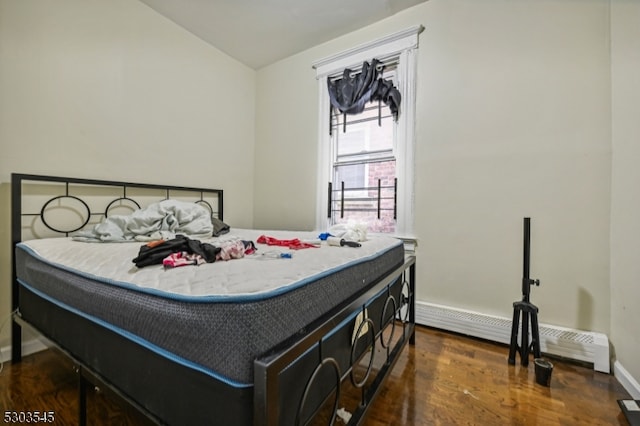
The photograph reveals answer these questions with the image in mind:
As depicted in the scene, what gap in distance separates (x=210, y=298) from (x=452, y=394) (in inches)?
52.9

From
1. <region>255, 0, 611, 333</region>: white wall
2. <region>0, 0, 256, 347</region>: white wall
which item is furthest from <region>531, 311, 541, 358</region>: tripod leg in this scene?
<region>0, 0, 256, 347</region>: white wall

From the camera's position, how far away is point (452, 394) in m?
1.30

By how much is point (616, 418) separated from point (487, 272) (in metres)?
0.90

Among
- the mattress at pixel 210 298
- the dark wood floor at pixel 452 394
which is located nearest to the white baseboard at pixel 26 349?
the dark wood floor at pixel 452 394

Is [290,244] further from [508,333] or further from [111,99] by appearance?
[111,99]

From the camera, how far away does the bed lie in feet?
1.90

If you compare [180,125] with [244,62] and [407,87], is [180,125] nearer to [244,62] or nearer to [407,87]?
[244,62]

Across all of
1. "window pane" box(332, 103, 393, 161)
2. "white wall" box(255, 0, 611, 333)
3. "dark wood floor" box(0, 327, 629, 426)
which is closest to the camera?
"dark wood floor" box(0, 327, 629, 426)

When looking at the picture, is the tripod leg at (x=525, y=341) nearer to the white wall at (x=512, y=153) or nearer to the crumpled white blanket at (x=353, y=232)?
the white wall at (x=512, y=153)

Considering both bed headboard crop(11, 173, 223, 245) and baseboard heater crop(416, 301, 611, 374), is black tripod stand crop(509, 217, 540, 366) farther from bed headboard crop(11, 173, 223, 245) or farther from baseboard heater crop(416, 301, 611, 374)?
bed headboard crop(11, 173, 223, 245)

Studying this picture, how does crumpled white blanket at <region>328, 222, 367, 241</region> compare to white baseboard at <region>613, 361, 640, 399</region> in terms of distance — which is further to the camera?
crumpled white blanket at <region>328, 222, 367, 241</region>

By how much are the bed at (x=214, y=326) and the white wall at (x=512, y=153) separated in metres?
1.01

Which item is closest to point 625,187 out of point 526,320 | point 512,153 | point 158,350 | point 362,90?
point 512,153

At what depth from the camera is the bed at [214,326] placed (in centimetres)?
58
